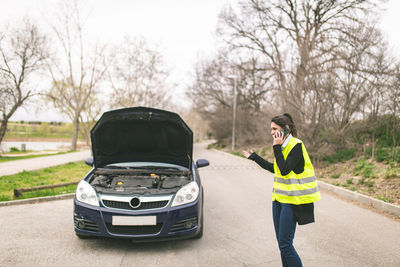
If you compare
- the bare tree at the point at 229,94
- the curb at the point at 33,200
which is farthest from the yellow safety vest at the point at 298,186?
the bare tree at the point at 229,94

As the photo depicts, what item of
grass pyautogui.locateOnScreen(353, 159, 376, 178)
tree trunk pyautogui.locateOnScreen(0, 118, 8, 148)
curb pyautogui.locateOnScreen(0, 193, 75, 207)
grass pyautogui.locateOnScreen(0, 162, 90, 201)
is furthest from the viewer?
tree trunk pyautogui.locateOnScreen(0, 118, 8, 148)

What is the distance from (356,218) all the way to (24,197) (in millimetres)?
7327

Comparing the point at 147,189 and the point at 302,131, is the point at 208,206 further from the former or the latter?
the point at 302,131

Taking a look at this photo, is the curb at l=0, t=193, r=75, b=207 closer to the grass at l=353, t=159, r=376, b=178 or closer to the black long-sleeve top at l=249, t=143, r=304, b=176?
the black long-sleeve top at l=249, t=143, r=304, b=176

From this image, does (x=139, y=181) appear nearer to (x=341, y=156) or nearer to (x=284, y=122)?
(x=284, y=122)

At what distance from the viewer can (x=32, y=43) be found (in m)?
20.8

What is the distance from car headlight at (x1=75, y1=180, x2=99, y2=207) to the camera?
3891mm

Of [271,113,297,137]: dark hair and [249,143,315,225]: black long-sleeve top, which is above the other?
[271,113,297,137]: dark hair

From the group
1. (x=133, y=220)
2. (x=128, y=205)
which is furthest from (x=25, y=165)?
(x=133, y=220)

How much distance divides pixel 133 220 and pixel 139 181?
30.4 inches

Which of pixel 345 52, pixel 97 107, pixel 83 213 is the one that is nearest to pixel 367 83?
pixel 345 52

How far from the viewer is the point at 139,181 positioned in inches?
172

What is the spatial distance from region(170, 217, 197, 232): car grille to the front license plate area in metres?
0.30

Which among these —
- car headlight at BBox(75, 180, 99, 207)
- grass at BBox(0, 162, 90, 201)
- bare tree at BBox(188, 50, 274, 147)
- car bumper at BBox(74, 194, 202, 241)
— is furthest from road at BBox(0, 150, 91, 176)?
bare tree at BBox(188, 50, 274, 147)
